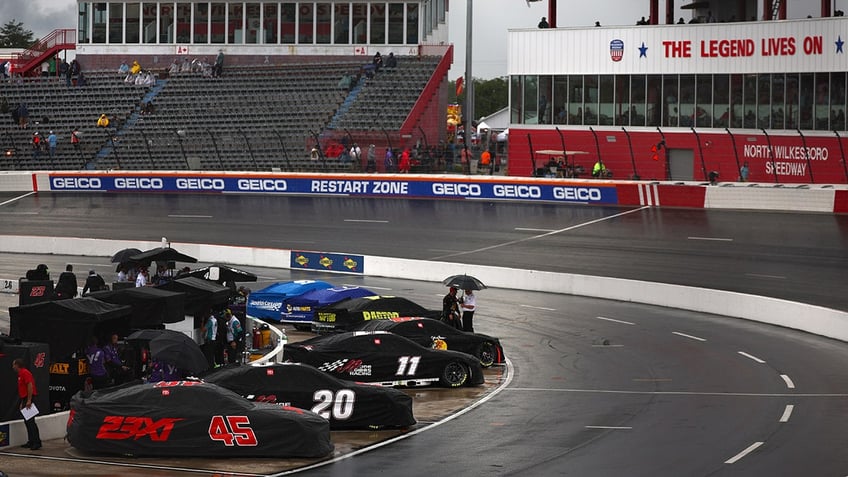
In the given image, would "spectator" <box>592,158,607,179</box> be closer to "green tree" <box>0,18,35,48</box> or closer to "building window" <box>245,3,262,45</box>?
Answer: "building window" <box>245,3,262,45</box>

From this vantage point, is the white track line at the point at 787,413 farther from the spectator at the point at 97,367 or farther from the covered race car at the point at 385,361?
the spectator at the point at 97,367

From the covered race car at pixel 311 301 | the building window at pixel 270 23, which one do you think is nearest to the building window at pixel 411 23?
the building window at pixel 270 23

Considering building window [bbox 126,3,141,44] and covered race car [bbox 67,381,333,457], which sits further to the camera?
building window [bbox 126,3,141,44]

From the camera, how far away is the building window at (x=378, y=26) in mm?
72500

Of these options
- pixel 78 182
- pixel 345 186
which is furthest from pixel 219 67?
pixel 345 186

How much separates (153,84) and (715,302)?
137 feet

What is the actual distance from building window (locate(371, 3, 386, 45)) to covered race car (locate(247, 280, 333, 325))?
128 ft

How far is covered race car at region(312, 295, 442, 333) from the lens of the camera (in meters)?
32.6

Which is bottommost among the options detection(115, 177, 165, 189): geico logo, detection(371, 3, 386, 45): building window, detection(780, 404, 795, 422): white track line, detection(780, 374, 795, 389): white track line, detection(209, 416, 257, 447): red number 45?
detection(780, 374, 795, 389): white track line

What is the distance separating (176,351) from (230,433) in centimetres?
355

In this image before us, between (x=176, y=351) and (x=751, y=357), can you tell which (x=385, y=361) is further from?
(x=751, y=357)

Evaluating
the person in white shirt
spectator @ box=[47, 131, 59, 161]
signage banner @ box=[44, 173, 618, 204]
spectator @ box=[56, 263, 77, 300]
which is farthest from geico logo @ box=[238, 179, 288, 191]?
the person in white shirt

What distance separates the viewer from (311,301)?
34.0 metres

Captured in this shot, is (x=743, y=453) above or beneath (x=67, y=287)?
beneath
